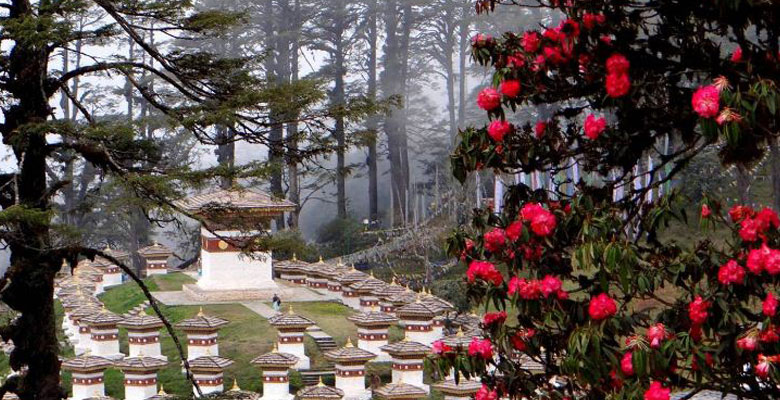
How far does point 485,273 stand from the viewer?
5348mm

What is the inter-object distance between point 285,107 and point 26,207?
7.23ft

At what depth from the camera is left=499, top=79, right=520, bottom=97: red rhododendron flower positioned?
5.46 metres

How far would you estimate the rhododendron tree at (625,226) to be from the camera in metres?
4.49

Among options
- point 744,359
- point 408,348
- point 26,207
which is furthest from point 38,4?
point 408,348

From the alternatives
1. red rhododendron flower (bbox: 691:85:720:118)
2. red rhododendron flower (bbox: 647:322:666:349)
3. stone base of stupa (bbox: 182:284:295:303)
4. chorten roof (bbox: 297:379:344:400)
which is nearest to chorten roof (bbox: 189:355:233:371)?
chorten roof (bbox: 297:379:344:400)

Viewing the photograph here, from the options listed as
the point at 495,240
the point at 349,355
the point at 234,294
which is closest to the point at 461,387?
the point at 349,355

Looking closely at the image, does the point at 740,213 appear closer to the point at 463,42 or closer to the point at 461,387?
the point at 461,387

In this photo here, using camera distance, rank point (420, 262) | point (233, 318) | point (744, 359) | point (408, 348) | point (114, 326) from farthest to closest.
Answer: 1. point (420, 262)
2. point (233, 318)
3. point (114, 326)
4. point (408, 348)
5. point (744, 359)

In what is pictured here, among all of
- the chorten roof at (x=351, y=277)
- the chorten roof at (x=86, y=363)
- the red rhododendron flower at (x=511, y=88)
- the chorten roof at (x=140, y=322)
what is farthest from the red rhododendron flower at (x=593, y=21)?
the chorten roof at (x=351, y=277)

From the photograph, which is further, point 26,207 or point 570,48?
point 26,207

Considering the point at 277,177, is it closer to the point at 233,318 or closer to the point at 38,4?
the point at 233,318

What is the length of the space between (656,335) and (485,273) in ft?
3.67

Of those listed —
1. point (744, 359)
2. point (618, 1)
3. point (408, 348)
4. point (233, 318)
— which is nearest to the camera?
point (744, 359)

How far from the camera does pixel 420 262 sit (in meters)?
31.0
